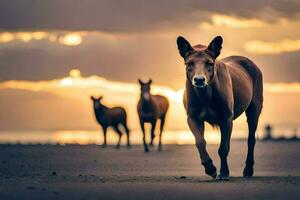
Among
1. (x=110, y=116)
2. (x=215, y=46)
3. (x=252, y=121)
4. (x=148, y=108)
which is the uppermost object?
(x=110, y=116)

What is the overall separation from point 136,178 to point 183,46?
8.69ft

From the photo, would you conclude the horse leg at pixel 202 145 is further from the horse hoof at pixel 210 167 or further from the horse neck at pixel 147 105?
Answer: the horse neck at pixel 147 105

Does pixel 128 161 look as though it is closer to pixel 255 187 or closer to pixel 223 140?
pixel 223 140

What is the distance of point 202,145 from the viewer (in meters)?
18.1

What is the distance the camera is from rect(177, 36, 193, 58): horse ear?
18145mm

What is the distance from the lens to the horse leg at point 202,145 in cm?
1789

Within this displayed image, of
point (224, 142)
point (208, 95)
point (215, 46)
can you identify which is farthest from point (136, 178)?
point (215, 46)

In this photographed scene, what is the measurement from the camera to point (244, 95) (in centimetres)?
2009

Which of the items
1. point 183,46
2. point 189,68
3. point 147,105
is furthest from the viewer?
point 147,105

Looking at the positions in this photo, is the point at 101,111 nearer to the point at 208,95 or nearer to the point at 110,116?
the point at 110,116

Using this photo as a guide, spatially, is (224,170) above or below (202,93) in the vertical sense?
below

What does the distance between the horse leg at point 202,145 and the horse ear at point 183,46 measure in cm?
117

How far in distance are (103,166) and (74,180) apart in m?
6.96

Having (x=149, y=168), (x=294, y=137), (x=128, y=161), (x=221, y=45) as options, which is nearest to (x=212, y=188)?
(x=221, y=45)
